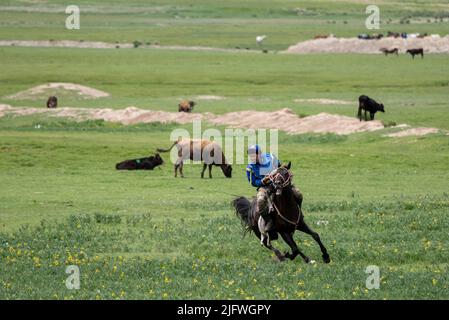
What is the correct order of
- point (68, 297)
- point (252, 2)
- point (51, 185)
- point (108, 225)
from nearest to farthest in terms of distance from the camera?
1. point (68, 297)
2. point (108, 225)
3. point (51, 185)
4. point (252, 2)

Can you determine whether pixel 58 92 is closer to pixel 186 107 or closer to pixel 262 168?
pixel 186 107

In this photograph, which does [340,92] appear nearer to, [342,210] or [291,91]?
[291,91]

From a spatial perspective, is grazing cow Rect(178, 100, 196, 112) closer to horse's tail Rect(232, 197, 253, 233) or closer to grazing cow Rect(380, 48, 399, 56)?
horse's tail Rect(232, 197, 253, 233)

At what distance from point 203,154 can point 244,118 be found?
1590 centimetres

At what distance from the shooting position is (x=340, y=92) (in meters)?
69.1

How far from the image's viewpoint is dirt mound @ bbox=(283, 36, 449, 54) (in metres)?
104

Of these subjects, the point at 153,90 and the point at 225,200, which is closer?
the point at 225,200

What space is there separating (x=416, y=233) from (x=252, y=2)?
549 feet

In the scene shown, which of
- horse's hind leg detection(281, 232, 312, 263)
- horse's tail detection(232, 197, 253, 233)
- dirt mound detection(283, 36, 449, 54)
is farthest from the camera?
dirt mound detection(283, 36, 449, 54)

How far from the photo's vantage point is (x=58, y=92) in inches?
2650

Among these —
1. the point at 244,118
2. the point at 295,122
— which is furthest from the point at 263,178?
the point at 244,118

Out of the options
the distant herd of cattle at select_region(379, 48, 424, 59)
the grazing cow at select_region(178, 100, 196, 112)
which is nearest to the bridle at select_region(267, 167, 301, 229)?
the grazing cow at select_region(178, 100, 196, 112)

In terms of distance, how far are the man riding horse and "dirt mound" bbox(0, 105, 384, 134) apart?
28.1 metres

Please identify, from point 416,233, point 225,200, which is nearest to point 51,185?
point 225,200
